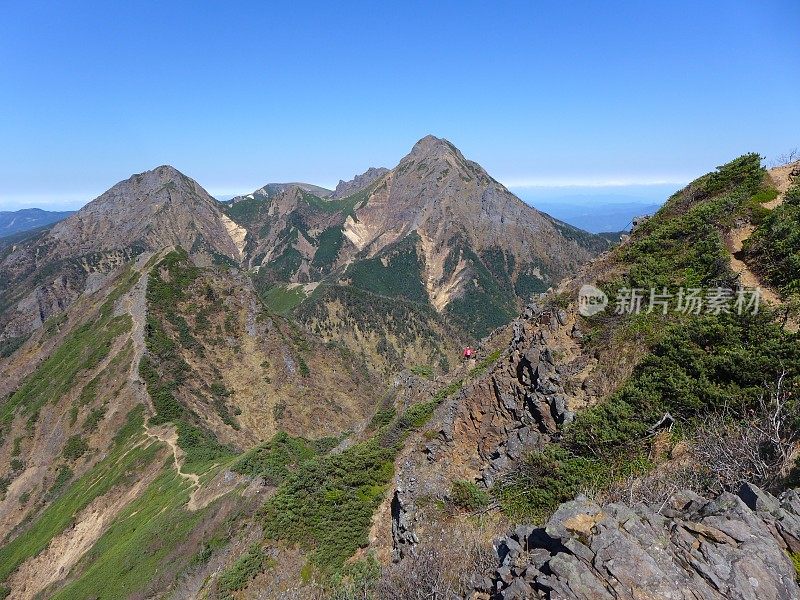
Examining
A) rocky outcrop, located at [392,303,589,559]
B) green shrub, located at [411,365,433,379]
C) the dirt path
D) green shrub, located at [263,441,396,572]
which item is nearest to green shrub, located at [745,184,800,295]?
rocky outcrop, located at [392,303,589,559]

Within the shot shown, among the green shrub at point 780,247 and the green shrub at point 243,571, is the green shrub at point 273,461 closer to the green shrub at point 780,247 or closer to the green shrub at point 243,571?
the green shrub at point 243,571

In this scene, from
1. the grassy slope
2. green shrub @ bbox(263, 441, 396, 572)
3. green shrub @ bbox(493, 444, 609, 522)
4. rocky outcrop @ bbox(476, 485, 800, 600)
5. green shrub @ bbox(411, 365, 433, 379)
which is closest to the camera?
rocky outcrop @ bbox(476, 485, 800, 600)

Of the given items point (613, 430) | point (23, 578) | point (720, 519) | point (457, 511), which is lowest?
point (23, 578)

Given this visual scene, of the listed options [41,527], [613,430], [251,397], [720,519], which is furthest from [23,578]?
[720,519]

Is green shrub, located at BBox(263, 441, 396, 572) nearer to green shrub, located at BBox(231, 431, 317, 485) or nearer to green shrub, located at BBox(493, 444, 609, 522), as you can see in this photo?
green shrub, located at BBox(231, 431, 317, 485)

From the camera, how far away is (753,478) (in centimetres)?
1330

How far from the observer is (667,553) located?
961 centimetres

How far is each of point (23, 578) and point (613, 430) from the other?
6385cm

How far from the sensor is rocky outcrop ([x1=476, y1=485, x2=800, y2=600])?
9016mm

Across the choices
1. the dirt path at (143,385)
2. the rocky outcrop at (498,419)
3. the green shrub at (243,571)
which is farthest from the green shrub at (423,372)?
the dirt path at (143,385)

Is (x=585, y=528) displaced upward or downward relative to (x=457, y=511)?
upward

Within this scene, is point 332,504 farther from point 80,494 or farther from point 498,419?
point 80,494

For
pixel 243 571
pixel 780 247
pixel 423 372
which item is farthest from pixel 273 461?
pixel 780 247

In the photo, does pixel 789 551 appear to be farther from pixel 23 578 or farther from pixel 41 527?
pixel 41 527
